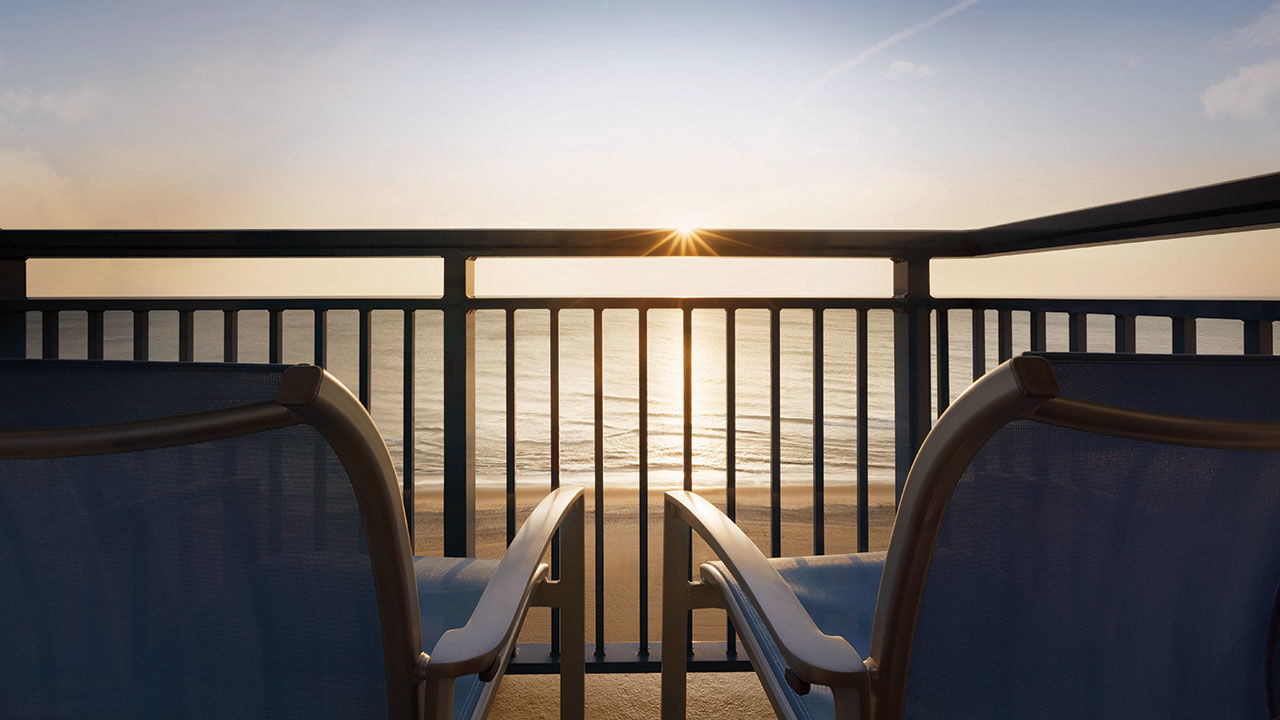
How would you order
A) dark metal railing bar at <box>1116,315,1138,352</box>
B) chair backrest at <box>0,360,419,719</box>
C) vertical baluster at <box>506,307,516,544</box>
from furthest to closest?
vertical baluster at <box>506,307,516,544</box>
dark metal railing bar at <box>1116,315,1138,352</box>
chair backrest at <box>0,360,419,719</box>

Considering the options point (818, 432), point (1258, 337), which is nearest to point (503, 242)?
point (818, 432)

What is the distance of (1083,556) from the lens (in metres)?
0.58

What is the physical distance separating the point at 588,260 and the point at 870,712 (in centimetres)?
133

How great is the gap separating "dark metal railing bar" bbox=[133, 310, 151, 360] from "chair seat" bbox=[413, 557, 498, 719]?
1234 millimetres

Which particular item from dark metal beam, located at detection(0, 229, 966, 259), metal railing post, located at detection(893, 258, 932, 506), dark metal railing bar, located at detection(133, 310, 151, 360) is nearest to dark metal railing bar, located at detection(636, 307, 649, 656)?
dark metal beam, located at detection(0, 229, 966, 259)

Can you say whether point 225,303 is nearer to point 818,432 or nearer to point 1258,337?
point 818,432

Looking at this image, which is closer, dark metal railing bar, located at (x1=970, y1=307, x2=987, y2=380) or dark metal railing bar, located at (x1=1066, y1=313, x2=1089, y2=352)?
dark metal railing bar, located at (x1=1066, y1=313, x2=1089, y2=352)

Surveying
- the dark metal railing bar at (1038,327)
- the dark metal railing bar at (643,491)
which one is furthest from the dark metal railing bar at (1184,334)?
the dark metal railing bar at (643,491)

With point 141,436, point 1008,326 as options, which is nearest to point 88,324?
point 141,436

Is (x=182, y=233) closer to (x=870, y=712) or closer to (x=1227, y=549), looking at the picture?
(x=870, y=712)

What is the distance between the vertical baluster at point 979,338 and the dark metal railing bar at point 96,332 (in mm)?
2546

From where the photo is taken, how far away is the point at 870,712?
0.61 metres

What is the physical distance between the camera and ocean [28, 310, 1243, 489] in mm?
3311

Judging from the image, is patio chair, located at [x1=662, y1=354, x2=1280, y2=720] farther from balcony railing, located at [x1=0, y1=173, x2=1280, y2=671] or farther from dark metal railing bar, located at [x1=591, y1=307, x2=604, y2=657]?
dark metal railing bar, located at [x1=591, y1=307, x2=604, y2=657]
